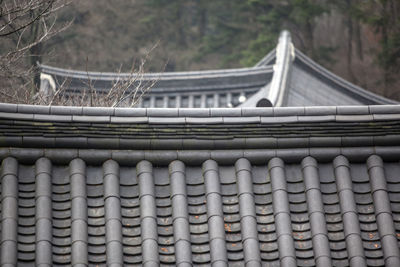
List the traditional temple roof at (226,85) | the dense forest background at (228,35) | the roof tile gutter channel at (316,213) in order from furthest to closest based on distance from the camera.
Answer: the dense forest background at (228,35) → the traditional temple roof at (226,85) → the roof tile gutter channel at (316,213)

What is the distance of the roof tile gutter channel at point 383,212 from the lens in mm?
6320

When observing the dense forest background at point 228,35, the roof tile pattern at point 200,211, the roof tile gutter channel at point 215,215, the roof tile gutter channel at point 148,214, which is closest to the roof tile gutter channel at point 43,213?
the roof tile pattern at point 200,211

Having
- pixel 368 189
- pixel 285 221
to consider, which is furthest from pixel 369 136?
pixel 285 221

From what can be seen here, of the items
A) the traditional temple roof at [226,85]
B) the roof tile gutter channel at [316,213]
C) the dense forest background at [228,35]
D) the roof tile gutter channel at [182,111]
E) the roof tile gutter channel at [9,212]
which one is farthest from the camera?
the dense forest background at [228,35]

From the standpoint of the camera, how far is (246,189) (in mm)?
6730

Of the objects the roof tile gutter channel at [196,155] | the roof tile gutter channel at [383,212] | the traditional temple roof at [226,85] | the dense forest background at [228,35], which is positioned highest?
the dense forest background at [228,35]

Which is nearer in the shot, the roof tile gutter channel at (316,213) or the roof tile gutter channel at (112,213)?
the roof tile gutter channel at (112,213)

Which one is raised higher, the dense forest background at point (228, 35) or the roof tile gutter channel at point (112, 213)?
the dense forest background at point (228, 35)

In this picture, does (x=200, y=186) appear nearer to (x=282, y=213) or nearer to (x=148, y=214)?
(x=148, y=214)

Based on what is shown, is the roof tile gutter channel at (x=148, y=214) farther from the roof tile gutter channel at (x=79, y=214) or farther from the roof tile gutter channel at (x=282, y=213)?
the roof tile gutter channel at (x=282, y=213)

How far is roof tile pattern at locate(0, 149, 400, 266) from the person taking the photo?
247 inches

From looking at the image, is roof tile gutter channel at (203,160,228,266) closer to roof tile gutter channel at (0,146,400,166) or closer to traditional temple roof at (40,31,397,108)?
roof tile gutter channel at (0,146,400,166)

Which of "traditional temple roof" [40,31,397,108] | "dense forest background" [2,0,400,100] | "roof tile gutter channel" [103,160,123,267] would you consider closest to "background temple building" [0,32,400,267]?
"roof tile gutter channel" [103,160,123,267]

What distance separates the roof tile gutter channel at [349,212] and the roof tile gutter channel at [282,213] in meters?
0.49
